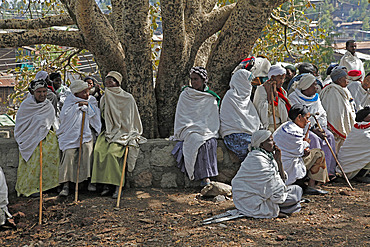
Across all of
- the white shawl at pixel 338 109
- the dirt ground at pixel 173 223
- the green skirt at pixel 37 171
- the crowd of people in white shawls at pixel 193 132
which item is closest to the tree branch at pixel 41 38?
the crowd of people in white shawls at pixel 193 132

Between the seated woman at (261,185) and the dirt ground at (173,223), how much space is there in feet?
0.45

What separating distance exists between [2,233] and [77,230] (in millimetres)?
877

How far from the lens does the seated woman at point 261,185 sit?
5.01 meters

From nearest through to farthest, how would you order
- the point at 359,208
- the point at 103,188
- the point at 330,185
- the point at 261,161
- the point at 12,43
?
the point at 261,161 → the point at 359,208 → the point at 103,188 → the point at 330,185 → the point at 12,43

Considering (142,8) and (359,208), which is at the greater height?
(142,8)

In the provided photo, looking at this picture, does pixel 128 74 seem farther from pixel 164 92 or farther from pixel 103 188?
pixel 103 188

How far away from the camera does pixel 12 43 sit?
721 centimetres

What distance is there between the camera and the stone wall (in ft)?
21.2

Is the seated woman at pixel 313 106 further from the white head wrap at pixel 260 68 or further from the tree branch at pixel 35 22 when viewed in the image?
the tree branch at pixel 35 22

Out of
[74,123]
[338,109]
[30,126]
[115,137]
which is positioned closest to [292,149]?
[338,109]

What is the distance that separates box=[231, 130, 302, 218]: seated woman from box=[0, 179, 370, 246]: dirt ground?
0.14 m

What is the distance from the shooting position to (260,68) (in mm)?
7020

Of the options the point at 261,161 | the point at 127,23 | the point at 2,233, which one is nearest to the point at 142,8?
the point at 127,23

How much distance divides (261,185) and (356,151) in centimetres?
263
